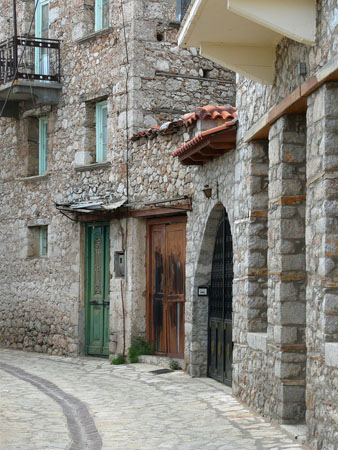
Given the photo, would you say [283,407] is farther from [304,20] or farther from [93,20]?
[93,20]

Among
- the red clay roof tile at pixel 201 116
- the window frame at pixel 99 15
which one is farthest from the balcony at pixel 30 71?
the red clay roof tile at pixel 201 116

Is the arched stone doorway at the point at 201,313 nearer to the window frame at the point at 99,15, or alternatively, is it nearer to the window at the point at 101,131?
the window at the point at 101,131

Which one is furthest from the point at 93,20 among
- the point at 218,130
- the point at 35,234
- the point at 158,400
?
the point at 158,400

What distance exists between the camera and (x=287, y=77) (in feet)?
24.1

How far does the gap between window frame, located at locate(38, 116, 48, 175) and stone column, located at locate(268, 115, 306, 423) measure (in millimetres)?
8629

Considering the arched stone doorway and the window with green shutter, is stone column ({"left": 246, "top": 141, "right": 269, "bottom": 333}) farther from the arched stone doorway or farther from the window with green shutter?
the window with green shutter

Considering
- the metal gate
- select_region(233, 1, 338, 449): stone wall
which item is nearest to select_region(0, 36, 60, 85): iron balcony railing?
the metal gate

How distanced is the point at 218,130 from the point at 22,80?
20.3 feet

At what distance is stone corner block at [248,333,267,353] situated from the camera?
26.8 ft

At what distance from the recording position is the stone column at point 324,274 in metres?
6.10

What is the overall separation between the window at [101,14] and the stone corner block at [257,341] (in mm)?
7403

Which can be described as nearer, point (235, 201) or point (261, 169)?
point (261, 169)

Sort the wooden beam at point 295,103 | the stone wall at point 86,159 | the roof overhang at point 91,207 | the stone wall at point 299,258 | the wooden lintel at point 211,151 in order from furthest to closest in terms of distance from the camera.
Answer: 1. the stone wall at point 86,159
2. the roof overhang at point 91,207
3. the wooden lintel at point 211,151
4. the stone wall at point 299,258
5. the wooden beam at point 295,103

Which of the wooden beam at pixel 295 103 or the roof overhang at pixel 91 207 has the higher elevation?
the wooden beam at pixel 295 103
